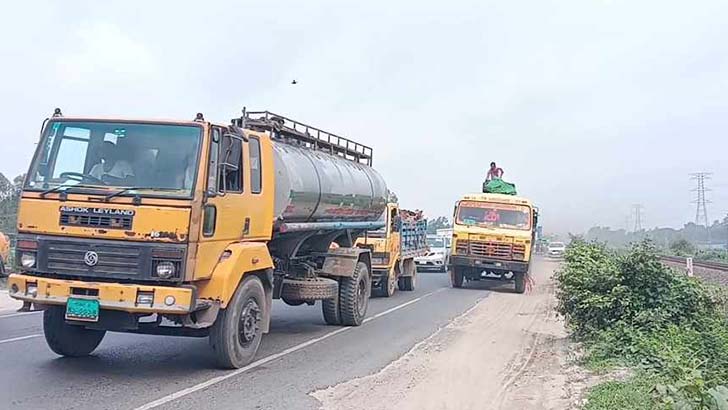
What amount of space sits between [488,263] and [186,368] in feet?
49.2

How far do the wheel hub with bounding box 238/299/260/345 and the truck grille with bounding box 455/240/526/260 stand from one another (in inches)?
563

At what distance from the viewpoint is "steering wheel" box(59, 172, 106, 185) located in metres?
8.07

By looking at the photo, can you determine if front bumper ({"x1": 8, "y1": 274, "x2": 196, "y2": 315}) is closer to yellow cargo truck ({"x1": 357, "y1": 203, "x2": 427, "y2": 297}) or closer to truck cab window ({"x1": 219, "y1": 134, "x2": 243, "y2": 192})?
truck cab window ({"x1": 219, "y1": 134, "x2": 243, "y2": 192})

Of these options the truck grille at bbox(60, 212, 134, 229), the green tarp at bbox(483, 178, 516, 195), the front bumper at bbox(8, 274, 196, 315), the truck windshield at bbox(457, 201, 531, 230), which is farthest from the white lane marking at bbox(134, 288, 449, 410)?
the green tarp at bbox(483, 178, 516, 195)

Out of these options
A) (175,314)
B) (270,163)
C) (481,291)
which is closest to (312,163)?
(270,163)

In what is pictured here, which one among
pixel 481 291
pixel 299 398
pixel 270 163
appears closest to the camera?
pixel 299 398

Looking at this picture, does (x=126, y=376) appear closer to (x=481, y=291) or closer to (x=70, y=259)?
(x=70, y=259)

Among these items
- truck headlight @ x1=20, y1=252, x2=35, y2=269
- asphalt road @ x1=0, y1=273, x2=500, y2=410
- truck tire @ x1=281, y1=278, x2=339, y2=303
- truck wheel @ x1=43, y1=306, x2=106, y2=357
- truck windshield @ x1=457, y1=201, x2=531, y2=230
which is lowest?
asphalt road @ x1=0, y1=273, x2=500, y2=410

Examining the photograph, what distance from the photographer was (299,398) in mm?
7535

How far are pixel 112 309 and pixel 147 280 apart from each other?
0.45 metres

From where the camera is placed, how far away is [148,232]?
7.75 m

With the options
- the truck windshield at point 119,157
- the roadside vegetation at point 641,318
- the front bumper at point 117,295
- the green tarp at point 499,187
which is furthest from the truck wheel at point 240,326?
the green tarp at point 499,187

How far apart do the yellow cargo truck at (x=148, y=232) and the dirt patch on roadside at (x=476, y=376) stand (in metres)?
1.65

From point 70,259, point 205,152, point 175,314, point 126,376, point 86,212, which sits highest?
point 205,152
